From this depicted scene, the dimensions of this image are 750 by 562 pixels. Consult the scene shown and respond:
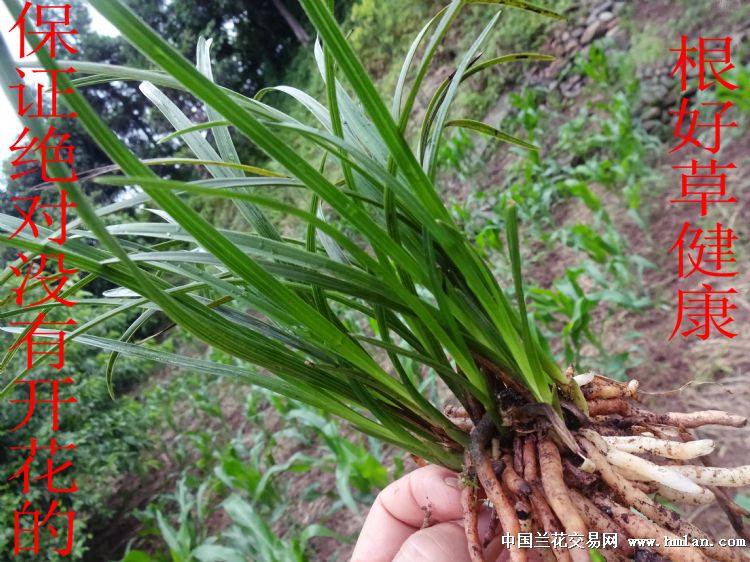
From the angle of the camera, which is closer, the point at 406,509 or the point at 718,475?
the point at 718,475

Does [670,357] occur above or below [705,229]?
below

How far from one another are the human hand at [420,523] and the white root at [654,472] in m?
0.18

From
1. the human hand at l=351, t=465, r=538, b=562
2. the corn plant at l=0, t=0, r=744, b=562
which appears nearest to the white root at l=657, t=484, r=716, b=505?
the corn plant at l=0, t=0, r=744, b=562

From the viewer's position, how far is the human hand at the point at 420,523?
666mm

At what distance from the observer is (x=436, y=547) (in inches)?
26.1

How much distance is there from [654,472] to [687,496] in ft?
0.23

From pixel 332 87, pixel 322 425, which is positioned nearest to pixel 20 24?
pixel 332 87

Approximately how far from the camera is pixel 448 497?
2.41 ft

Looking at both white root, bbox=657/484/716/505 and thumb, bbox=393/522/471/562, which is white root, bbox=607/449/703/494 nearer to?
white root, bbox=657/484/716/505

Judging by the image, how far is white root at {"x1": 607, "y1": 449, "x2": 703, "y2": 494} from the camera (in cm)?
57

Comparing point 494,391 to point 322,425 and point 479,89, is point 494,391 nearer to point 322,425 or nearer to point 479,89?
point 322,425

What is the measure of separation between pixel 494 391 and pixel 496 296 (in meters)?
0.16

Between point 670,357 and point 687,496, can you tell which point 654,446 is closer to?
point 687,496

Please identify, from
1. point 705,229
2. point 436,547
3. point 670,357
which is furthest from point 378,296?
point 705,229
